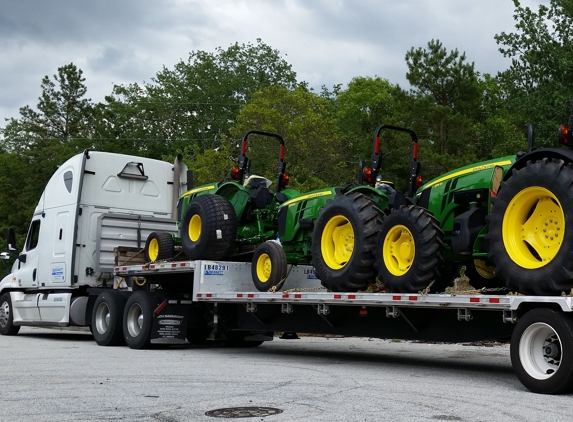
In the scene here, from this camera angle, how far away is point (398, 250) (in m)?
9.84

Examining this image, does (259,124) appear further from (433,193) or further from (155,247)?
(433,193)

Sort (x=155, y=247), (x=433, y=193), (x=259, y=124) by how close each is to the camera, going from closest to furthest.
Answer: (x=433, y=193)
(x=155, y=247)
(x=259, y=124)

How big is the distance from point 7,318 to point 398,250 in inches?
436

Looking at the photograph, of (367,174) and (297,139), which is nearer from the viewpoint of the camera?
(367,174)

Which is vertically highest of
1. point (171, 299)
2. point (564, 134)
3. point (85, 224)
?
point (564, 134)

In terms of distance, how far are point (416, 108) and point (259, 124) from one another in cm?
704

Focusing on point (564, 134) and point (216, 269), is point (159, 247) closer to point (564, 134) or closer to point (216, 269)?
point (216, 269)

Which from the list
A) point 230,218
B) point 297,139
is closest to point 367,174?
point 230,218

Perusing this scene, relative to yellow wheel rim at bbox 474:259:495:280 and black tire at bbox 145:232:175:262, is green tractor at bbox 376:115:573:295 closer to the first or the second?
yellow wheel rim at bbox 474:259:495:280

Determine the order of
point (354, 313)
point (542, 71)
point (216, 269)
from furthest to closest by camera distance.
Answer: point (542, 71), point (216, 269), point (354, 313)

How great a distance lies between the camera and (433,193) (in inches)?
400

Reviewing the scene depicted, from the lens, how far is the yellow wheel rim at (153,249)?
1407 centimetres

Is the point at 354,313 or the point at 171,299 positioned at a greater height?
the point at 171,299

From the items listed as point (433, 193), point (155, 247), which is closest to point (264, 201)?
point (155, 247)
